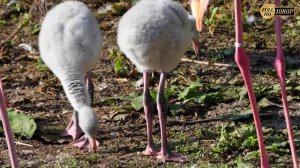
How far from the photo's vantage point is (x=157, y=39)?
3932 mm

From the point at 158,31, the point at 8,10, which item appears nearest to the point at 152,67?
the point at 158,31

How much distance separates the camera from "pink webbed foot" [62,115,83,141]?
4379 mm

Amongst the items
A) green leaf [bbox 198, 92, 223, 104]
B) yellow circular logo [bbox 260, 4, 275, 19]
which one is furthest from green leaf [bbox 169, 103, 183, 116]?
yellow circular logo [bbox 260, 4, 275, 19]

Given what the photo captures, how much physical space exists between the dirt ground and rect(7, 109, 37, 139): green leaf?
0.04 m

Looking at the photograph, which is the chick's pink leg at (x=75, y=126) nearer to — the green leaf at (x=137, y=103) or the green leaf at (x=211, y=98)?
the green leaf at (x=137, y=103)

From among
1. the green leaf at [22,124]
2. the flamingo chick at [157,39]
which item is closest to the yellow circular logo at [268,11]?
the flamingo chick at [157,39]

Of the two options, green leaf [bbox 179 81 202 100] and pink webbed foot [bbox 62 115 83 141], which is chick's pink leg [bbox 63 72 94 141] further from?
green leaf [bbox 179 81 202 100]

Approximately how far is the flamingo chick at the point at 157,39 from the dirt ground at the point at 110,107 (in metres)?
0.21

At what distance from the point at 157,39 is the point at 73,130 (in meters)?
0.84

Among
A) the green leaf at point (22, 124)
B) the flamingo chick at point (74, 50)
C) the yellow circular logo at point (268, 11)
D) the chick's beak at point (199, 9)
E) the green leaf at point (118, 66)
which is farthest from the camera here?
the green leaf at point (118, 66)

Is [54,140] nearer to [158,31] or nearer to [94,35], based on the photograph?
[94,35]

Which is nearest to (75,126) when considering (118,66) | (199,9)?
(118,66)

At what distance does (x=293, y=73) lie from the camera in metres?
5.15

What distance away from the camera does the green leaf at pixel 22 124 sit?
4.38 metres
